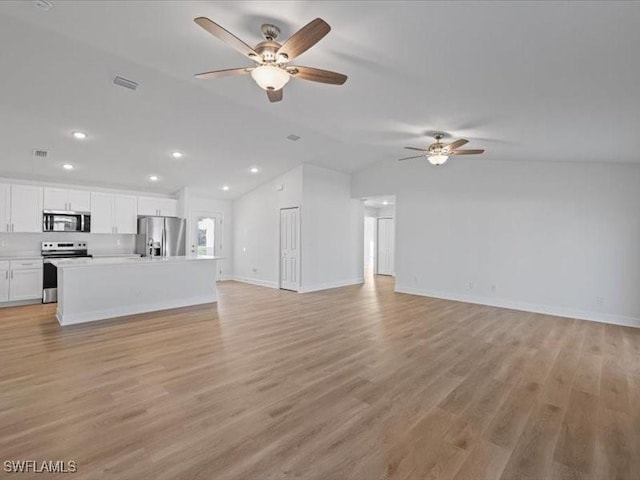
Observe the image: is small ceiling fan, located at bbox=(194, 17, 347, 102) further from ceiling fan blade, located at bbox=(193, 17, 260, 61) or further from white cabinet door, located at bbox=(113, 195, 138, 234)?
white cabinet door, located at bbox=(113, 195, 138, 234)

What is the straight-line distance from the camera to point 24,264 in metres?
6.04

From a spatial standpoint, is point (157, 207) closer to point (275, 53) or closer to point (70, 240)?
point (70, 240)

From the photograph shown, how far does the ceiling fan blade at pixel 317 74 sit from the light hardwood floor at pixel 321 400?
2.66 meters

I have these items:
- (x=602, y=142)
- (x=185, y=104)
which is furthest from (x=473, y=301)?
(x=185, y=104)

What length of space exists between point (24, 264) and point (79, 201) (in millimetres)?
1559

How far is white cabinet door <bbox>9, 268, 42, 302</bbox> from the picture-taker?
5945 millimetres

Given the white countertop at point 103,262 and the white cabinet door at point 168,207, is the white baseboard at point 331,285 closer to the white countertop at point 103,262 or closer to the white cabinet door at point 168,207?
the white countertop at point 103,262

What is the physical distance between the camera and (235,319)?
16.8 ft

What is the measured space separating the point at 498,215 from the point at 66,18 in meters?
6.87

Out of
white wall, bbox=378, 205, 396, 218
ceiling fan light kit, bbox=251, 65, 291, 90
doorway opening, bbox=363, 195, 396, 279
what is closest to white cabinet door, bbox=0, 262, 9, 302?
Result: ceiling fan light kit, bbox=251, 65, 291, 90

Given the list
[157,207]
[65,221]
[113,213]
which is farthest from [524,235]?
[65,221]

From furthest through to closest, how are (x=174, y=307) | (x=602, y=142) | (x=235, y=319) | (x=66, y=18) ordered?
(x=174, y=307)
(x=235, y=319)
(x=602, y=142)
(x=66, y=18)

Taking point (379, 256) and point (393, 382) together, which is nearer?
point (393, 382)

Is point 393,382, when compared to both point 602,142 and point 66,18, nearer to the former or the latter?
point 602,142
